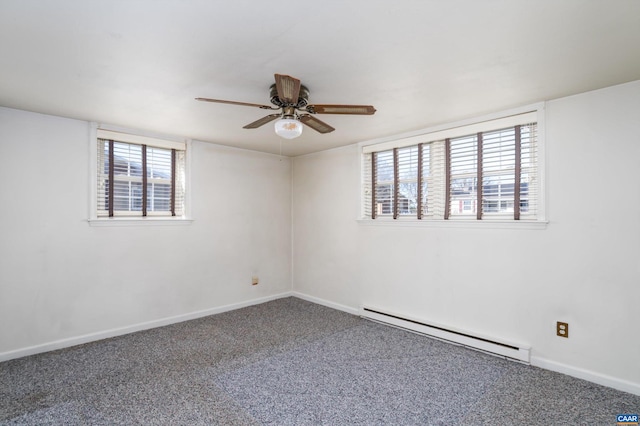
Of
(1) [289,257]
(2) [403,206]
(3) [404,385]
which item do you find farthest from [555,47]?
(1) [289,257]

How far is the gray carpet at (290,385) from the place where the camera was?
7.01 ft

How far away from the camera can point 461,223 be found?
3340 millimetres

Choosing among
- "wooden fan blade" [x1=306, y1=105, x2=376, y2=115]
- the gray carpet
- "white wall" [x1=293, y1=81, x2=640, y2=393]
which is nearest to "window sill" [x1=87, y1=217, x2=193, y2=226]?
the gray carpet

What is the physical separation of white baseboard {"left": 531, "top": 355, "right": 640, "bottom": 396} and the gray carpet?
6 centimetres

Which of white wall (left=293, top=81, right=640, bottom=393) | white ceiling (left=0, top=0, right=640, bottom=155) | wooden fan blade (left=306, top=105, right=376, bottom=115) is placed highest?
white ceiling (left=0, top=0, right=640, bottom=155)

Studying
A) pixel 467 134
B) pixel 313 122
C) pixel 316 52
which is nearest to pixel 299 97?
pixel 313 122

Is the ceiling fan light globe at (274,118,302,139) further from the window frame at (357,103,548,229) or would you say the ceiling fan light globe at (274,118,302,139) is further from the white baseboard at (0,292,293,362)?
the white baseboard at (0,292,293,362)

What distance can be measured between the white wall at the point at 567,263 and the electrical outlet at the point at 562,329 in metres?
0.04

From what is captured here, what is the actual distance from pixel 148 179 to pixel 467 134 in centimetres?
368

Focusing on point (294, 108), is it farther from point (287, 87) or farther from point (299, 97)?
point (287, 87)

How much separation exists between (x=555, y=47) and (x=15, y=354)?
16.2 ft

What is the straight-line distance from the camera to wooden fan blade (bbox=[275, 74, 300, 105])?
5.84 ft

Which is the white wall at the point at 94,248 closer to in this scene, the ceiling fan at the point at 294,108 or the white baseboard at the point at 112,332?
the white baseboard at the point at 112,332

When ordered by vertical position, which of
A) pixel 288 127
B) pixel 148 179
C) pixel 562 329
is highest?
pixel 288 127
